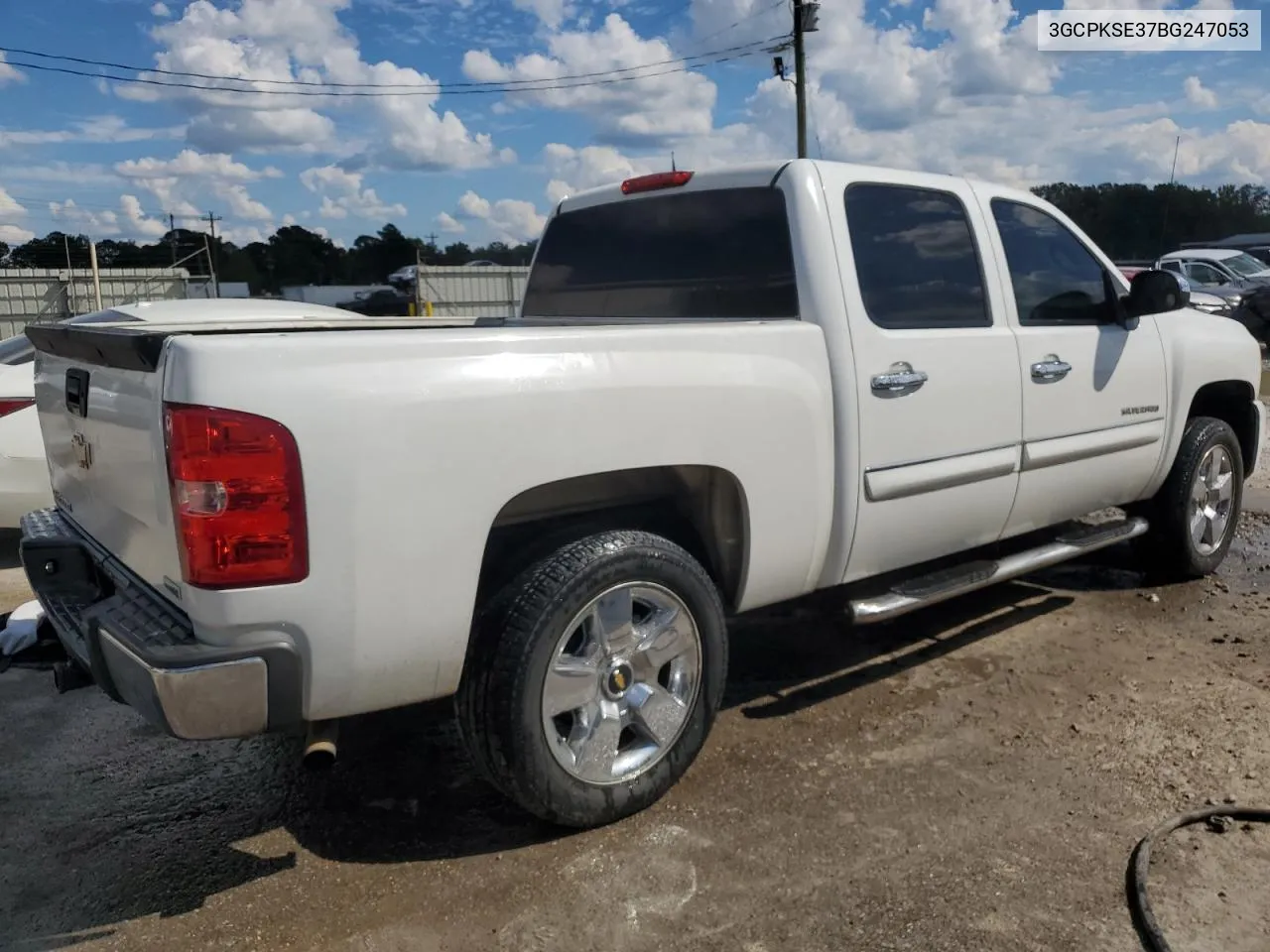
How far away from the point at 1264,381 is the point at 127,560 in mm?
15813

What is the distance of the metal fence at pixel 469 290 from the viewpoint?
2789cm

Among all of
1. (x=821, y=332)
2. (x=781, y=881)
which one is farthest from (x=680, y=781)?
(x=821, y=332)

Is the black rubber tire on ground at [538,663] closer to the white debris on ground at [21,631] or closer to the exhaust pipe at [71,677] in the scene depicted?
the exhaust pipe at [71,677]

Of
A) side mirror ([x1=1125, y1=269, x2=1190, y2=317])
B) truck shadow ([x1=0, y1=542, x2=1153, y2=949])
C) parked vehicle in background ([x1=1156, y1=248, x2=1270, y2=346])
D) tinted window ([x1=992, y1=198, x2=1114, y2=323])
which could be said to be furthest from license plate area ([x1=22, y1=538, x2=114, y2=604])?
parked vehicle in background ([x1=1156, y1=248, x2=1270, y2=346])

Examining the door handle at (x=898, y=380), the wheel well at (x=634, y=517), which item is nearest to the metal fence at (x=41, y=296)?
the wheel well at (x=634, y=517)

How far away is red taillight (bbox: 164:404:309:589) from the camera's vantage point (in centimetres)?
238

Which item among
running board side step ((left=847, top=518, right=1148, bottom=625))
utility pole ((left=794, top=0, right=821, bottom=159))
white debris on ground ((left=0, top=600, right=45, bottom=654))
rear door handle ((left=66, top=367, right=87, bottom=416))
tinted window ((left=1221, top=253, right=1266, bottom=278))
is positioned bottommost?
white debris on ground ((left=0, top=600, right=45, bottom=654))

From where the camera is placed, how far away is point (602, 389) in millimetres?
2896

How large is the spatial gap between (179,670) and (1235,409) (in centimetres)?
545

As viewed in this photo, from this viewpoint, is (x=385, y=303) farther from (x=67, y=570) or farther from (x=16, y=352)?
(x=67, y=570)

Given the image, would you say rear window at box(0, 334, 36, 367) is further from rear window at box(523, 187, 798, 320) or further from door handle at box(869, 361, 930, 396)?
door handle at box(869, 361, 930, 396)

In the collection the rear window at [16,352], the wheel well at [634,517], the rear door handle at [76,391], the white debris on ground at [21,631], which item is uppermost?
the rear window at [16,352]

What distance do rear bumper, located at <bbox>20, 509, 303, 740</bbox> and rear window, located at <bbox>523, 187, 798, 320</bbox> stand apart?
2.09 meters

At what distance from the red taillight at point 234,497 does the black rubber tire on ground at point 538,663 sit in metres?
0.62
